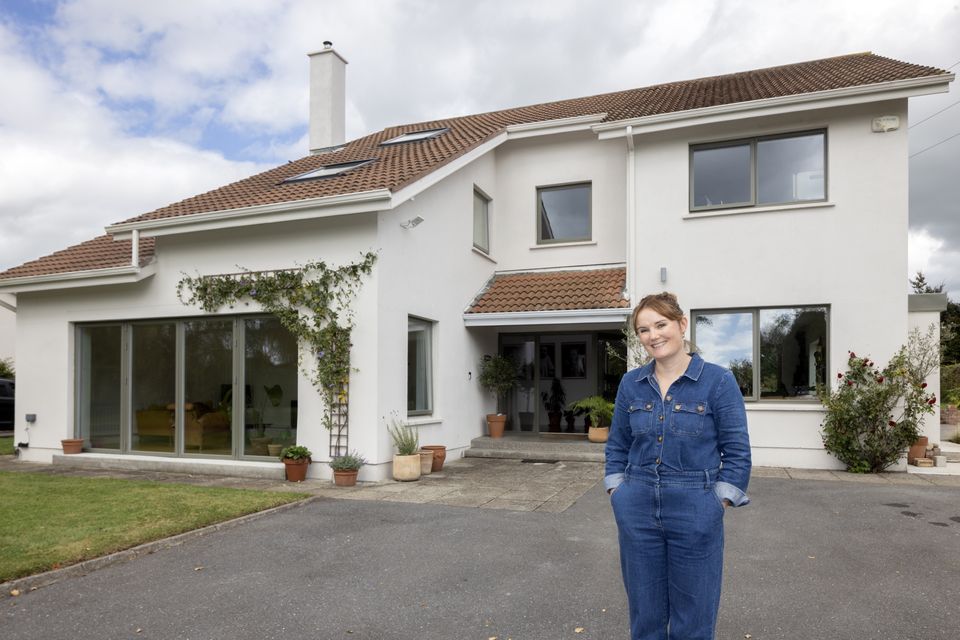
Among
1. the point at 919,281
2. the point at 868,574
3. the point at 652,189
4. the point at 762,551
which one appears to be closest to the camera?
the point at 868,574

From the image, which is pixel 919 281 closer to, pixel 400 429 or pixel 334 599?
pixel 400 429

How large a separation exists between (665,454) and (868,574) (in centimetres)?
351

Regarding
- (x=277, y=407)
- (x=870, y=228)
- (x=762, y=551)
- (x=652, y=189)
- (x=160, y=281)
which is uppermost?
(x=652, y=189)

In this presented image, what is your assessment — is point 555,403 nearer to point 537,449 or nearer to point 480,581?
point 537,449

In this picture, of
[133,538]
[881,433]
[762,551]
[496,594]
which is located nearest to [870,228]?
[881,433]

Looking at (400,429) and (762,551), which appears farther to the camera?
(400,429)

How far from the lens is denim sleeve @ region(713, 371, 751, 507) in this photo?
2619mm

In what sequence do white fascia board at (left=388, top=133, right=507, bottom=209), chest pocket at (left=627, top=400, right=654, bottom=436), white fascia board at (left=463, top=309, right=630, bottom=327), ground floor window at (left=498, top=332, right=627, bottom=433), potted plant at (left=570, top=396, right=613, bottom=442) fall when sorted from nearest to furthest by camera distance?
chest pocket at (left=627, top=400, right=654, bottom=436), white fascia board at (left=388, top=133, right=507, bottom=209), white fascia board at (left=463, top=309, right=630, bottom=327), potted plant at (left=570, top=396, right=613, bottom=442), ground floor window at (left=498, top=332, right=627, bottom=433)

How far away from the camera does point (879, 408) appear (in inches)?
386

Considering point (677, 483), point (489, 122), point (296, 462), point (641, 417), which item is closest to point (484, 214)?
point (489, 122)

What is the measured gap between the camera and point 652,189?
11.7m

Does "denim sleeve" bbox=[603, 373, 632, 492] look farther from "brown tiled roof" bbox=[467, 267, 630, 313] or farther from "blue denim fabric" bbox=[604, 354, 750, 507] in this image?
"brown tiled roof" bbox=[467, 267, 630, 313]

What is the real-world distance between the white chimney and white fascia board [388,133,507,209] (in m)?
5.19

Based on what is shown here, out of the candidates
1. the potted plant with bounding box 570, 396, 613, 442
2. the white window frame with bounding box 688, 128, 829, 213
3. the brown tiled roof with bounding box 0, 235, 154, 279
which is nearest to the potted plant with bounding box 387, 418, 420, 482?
the potted plant with bounding box 570, 396, 613, 442
